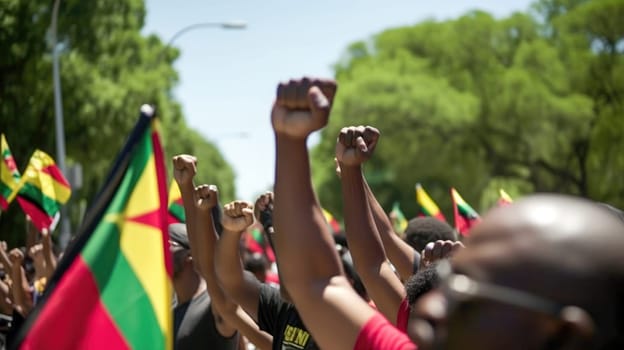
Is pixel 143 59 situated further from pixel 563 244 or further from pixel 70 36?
pixel 563 244

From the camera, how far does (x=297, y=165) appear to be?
216 centimetres

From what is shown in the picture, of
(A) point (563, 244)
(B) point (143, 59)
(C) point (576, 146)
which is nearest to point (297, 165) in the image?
(A) point (563, 244)

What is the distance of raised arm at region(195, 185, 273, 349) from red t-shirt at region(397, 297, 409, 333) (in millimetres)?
1216

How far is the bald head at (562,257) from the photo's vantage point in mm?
1688

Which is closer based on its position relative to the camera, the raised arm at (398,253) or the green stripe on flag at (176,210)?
the raised arm at (398,253)

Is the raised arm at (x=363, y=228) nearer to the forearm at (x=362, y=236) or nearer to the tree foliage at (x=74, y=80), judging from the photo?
the forearm at (x=362, y=236)

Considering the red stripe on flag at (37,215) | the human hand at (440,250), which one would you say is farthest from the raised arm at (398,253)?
the red stripe on flag at (37,215)

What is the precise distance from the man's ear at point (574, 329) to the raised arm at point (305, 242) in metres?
0.60

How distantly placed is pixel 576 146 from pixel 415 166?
6179 millimetres

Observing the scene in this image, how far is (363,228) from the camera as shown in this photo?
3018 mm

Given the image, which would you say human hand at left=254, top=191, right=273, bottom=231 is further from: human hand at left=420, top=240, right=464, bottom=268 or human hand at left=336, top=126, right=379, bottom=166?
human hand at left=336, top=126, right=379, bottom=166

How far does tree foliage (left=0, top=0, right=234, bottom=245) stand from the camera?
75.6 feet

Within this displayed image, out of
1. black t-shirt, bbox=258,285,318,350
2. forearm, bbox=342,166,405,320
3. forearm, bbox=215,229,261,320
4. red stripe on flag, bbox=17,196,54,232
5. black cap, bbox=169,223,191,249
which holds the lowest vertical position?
red stripe on flag, bbox=17,196,54,232

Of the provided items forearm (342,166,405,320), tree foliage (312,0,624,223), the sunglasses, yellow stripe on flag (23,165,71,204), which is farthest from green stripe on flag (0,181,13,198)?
tree foliage (312,0,624,223)
